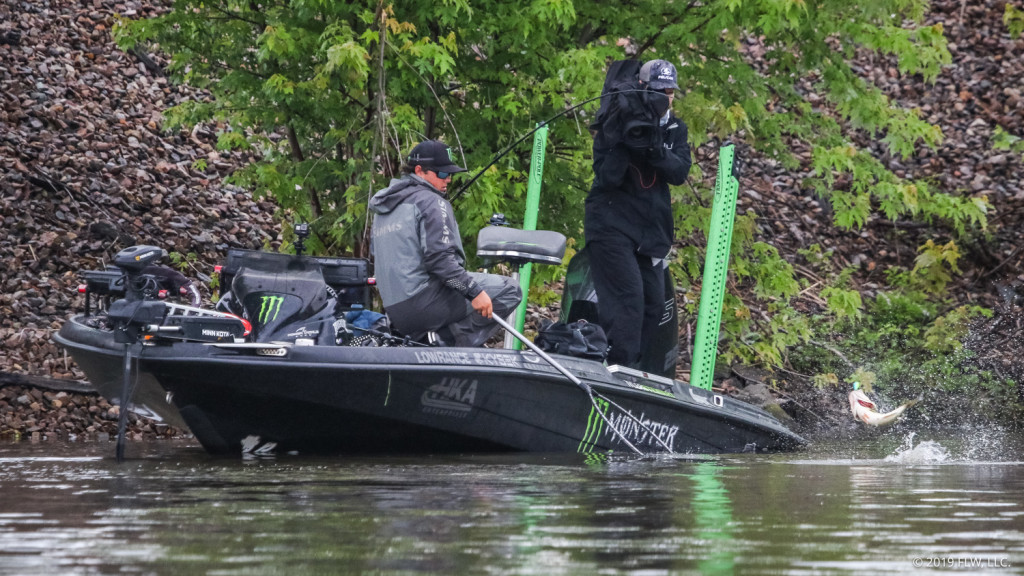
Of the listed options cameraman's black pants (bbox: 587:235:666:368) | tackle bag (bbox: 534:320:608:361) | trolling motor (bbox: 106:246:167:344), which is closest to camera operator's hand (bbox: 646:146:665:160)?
cameraman's black pants (bbox: 587:235:666:368)

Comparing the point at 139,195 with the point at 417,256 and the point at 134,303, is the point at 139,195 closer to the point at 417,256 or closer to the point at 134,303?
the point at 417,256

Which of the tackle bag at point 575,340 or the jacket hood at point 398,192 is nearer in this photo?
the jacket hood at point 398,192

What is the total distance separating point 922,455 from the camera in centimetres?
812

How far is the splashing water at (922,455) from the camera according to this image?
25.2ft

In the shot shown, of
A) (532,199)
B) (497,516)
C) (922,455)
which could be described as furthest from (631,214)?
(497,516)

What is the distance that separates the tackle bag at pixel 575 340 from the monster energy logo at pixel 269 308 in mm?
1470

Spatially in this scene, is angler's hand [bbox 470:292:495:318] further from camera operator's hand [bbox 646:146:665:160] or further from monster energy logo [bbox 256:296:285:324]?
camera operator's hand [bbox 646:146:665:160]

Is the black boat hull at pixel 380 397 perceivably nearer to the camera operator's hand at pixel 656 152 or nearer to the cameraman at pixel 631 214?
the cameraman at pixel 631 214

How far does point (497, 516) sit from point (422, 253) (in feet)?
9.28

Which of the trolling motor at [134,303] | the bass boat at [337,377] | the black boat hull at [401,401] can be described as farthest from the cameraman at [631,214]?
the trolling motor at [134,303]

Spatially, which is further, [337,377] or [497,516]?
[337,377]

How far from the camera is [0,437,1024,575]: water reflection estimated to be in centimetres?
379

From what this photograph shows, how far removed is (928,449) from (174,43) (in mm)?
5539

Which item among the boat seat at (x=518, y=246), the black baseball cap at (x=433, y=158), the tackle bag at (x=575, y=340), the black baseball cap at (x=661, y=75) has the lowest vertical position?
the tackle bag at (x=575, y=340)
